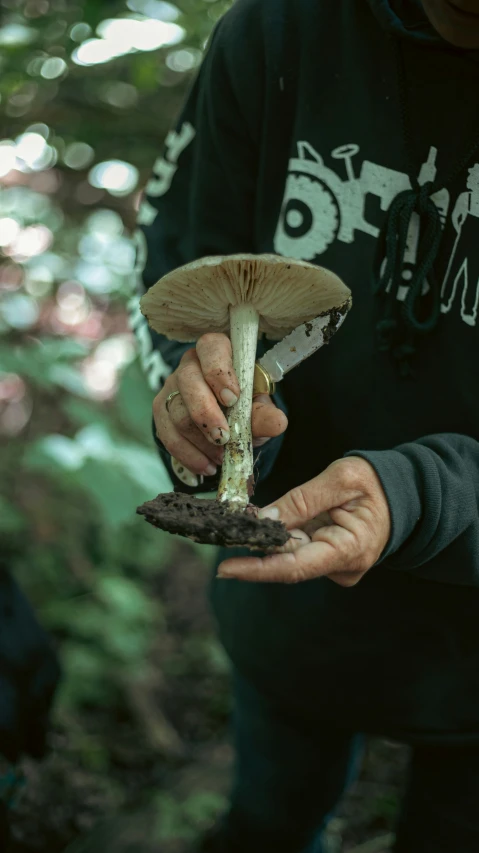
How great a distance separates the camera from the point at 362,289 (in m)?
1.38

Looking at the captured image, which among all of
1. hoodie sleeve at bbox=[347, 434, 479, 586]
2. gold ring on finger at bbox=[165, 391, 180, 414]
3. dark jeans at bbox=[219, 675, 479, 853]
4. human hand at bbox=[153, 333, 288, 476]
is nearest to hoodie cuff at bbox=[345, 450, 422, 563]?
hoodie sleeve at bbox=[347, 434, 479, 586]

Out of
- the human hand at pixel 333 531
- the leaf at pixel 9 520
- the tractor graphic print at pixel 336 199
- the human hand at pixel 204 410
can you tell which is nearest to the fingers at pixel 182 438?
the human hand at pixel 204 410

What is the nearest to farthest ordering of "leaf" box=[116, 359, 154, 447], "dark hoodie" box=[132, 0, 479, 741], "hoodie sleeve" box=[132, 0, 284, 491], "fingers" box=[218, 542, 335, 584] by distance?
"fingers" box=[218, 542, 335, 584] → "dark hoodie" box=[132, 0, 479, 741] → "hoodie sleeve" box=[132, 0, 284, 491] → "leaf" box=[116, 359, 154, 447]

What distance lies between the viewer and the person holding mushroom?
1.13 metres

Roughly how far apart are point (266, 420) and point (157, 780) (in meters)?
2.15

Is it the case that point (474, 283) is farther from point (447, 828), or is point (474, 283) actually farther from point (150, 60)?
point (150, 60)

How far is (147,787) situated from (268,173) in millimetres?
2438

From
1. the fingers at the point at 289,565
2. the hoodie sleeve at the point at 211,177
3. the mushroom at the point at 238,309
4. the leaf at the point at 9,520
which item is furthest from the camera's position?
the leaf at the point at 9,520

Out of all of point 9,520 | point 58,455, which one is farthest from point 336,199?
point 9,520

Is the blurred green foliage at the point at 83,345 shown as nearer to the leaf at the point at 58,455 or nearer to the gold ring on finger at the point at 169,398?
the leaf at the point at 58,455

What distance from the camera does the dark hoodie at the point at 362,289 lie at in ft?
4.01

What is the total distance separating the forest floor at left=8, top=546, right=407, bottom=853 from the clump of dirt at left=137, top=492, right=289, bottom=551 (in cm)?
176

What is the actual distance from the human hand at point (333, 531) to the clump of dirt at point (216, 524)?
26mm

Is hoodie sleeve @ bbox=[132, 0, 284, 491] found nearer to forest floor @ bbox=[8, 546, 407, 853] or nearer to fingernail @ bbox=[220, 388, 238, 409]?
fingernail @ bbox=[220, 388, 238, 409]
